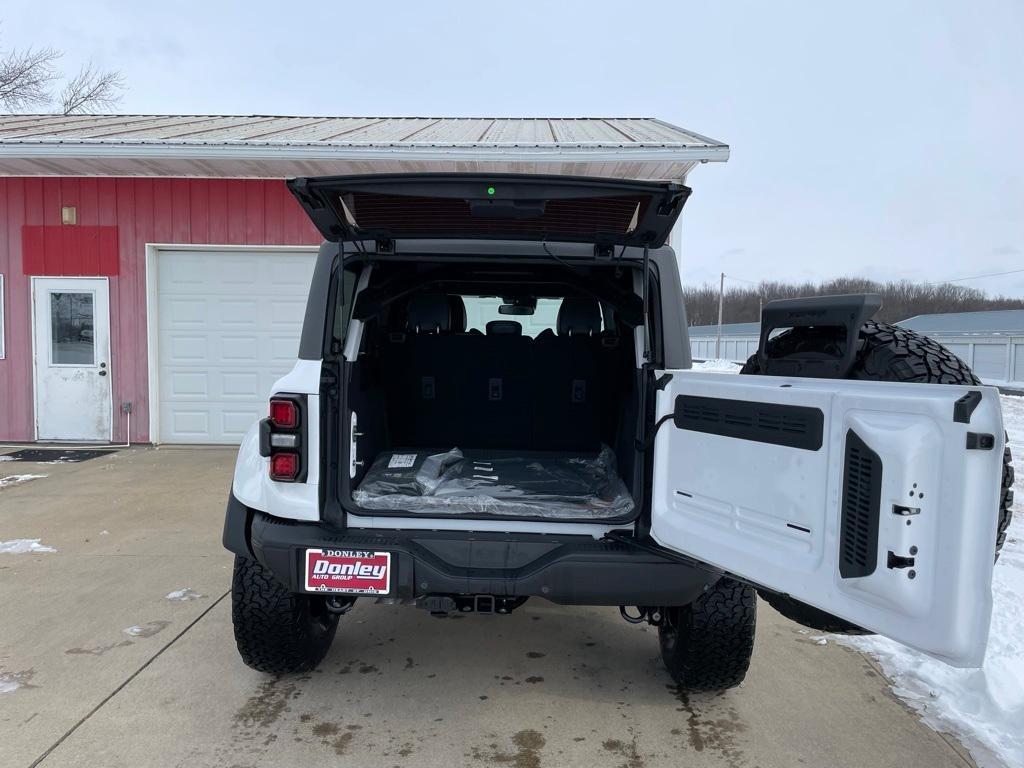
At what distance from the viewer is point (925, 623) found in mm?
1502

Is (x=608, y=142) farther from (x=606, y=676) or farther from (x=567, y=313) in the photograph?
(x=606, y=676)

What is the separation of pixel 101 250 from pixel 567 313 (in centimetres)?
716

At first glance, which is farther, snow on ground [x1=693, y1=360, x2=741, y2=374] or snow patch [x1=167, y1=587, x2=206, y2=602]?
snow on ground [x1=693, y1=360, x2=741, y2=374]

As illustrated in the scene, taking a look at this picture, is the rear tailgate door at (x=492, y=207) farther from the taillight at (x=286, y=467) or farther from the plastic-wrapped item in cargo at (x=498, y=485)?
the plastic-wrapped item in cargo at (x=498, y=485)

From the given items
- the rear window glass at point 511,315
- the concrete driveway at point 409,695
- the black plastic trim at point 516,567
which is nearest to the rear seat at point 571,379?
the rear window glass at point 511,315

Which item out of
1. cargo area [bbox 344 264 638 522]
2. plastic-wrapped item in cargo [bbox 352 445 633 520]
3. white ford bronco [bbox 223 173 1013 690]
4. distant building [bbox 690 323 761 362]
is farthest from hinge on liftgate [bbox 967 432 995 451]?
distant building [bbox 690 323 761 362]

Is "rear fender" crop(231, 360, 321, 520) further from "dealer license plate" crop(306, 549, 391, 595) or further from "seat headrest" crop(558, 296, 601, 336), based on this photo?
"seat headrest" crop(558, 296, 601, 336)

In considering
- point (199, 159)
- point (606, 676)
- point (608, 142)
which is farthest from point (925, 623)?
point (199, 159)

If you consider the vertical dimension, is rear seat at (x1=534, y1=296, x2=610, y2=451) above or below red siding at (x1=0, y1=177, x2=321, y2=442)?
below

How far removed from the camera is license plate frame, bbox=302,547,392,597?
229 centimetres

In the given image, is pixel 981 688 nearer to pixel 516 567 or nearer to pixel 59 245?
pixel 516 567

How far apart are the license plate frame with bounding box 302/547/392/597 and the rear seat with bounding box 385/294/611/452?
1361 mm

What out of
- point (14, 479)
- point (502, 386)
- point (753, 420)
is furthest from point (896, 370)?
point (14, 479)

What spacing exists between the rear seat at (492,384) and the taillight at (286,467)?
1.14 meters
